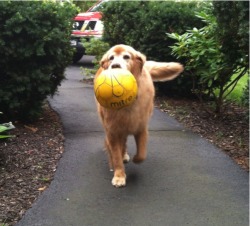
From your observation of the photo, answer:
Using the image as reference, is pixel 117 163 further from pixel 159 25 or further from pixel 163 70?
pixel 159 25

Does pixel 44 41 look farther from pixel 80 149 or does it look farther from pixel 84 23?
pixel 84 23

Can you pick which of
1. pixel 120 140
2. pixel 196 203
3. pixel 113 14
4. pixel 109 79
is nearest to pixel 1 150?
pixel 120 140

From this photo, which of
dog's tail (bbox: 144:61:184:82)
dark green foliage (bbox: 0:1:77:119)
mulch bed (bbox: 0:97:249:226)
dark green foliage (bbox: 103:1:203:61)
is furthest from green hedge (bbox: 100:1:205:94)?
dog's tail (bbox: 144:61:184:82)

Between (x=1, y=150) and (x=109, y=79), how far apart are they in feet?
6.52

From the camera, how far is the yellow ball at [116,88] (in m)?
4.02

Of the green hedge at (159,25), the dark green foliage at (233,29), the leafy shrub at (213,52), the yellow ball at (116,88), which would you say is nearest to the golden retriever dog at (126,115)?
the yellow ball at (116,88)

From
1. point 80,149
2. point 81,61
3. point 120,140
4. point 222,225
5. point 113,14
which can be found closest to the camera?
point 222,225

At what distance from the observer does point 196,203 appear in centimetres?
402

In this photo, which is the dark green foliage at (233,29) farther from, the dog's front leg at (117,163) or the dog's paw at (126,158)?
the dog's paw at (126,158)

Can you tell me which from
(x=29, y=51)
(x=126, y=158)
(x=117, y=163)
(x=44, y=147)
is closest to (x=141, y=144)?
(x=117, y=163)

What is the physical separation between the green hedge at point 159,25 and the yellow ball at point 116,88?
428cm

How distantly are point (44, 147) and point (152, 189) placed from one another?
1.82m

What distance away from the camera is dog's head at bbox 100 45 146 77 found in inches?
167

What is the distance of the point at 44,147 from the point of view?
5.55 metres
